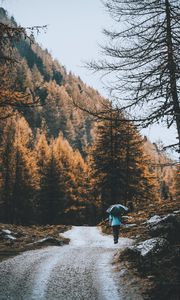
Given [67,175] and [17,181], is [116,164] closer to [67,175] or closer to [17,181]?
[17,181]

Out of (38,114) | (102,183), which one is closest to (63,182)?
(102,183)

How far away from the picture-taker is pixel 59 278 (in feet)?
25.9

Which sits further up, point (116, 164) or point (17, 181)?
point (116, 164)

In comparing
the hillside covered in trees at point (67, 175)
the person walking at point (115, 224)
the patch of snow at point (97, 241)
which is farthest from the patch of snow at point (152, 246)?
the person walking at point (115, 224)

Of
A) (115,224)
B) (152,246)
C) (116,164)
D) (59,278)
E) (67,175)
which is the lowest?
(59,278)

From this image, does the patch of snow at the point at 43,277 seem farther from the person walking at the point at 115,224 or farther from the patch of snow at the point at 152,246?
the person walking at the point at 115,224

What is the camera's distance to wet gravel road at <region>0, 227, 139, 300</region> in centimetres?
659

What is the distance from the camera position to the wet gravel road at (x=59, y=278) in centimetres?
659

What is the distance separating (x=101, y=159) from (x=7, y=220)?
16.6 metres

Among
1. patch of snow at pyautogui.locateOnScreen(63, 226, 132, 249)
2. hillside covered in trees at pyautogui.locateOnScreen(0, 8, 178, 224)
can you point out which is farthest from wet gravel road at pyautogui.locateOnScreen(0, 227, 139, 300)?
hillside covered in trees at pyautogui.locateOnScreen(0, 8, 178, 224)

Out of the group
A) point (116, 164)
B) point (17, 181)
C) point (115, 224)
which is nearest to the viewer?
point (115, 224)

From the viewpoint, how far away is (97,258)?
→ 10.5 m

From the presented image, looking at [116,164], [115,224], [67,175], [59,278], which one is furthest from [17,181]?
[59,278]

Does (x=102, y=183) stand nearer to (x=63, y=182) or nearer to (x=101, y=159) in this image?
(x=101, y=159)
